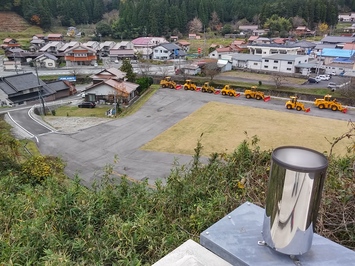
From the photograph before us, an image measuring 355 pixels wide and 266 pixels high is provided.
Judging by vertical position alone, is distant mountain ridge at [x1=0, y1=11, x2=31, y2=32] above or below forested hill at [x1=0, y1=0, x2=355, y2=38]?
below

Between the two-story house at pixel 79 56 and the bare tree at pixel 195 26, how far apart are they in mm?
25932

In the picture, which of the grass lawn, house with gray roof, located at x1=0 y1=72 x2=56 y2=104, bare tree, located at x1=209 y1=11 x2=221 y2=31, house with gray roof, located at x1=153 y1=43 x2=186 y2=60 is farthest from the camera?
bare tree, located at x1=209 y1=11 x2=221 y2=31

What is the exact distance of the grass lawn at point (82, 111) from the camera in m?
20.3

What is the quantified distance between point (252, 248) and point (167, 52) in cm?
4250

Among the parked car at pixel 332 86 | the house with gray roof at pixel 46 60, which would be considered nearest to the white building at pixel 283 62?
the parked car at pixel 332 86

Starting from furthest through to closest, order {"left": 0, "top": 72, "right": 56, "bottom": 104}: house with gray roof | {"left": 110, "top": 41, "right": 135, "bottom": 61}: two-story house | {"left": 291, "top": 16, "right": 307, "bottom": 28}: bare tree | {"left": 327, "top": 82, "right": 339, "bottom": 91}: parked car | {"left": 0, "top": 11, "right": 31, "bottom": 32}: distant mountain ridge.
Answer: {"left": 0, "top": 11, "right": 31, "bottom": 32}: distant mountain ridge
{"left": 291, "top": 16, "right": 307, "bottom": 28}: bare tree
{"left": 110, "top": 41, "right": 135, "bottom": 61}: two-story house
{"left": 327, "top": 82, "right": 339, "bottom": 91}: parked car
{"left": 0, "top": 72, "right": 56, "bottom": 104}: house with gray roof

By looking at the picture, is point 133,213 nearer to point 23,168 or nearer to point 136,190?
point 136,190

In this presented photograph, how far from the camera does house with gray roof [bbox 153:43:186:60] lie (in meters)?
42.0

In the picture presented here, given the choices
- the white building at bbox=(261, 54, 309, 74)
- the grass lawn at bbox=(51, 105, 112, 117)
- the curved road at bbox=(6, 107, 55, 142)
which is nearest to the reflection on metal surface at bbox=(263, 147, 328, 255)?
the curved road at bbox=(6, 107, 55, 142)

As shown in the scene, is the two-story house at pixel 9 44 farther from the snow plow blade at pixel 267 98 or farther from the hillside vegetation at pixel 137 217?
the hillside vegetation at pixel 137 217

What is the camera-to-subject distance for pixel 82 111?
21.3 m

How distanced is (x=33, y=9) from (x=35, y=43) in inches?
485

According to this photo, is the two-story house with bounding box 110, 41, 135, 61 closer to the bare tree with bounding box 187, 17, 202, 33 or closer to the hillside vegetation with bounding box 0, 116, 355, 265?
the bare tree with bounding box 187, 17, 202, 33

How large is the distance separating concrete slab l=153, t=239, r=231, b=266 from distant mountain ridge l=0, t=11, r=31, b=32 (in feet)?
216
